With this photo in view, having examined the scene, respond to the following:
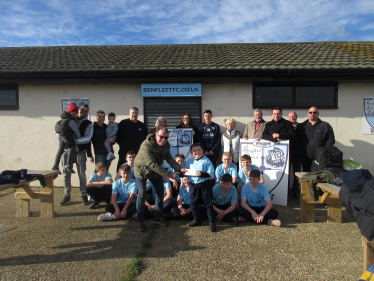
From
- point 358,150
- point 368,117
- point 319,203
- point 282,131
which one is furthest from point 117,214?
point 368,117

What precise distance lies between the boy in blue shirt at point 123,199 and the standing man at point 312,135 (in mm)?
3763

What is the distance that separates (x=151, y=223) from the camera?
14.0 ft

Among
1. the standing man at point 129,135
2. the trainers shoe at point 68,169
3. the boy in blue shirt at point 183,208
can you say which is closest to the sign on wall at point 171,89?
the standing man at point 129,135

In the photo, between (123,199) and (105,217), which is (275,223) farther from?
(105,217)

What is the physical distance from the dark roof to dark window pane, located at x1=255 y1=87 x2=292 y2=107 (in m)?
0.56

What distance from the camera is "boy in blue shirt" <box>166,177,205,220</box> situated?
438 centimetres

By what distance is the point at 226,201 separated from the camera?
177 inches

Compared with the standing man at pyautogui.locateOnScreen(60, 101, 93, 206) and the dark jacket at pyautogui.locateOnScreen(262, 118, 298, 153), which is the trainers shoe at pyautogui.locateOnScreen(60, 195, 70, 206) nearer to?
the standing man at pyautogui.locateOnScreen(60, 101, 93, 206)

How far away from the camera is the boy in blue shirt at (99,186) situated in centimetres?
497

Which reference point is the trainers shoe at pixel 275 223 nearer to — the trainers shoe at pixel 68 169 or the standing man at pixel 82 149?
the standing man at pixel 82 149

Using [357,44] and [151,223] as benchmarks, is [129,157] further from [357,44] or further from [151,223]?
[357,44]

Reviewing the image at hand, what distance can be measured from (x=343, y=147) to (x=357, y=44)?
18.6 ft

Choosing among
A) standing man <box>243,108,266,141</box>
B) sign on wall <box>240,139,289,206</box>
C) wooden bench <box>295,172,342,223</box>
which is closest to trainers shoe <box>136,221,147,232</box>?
wooden bench <box>295,172,342,223</box>

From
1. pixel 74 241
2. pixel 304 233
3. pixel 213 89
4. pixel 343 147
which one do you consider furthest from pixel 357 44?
pixel 74 241
